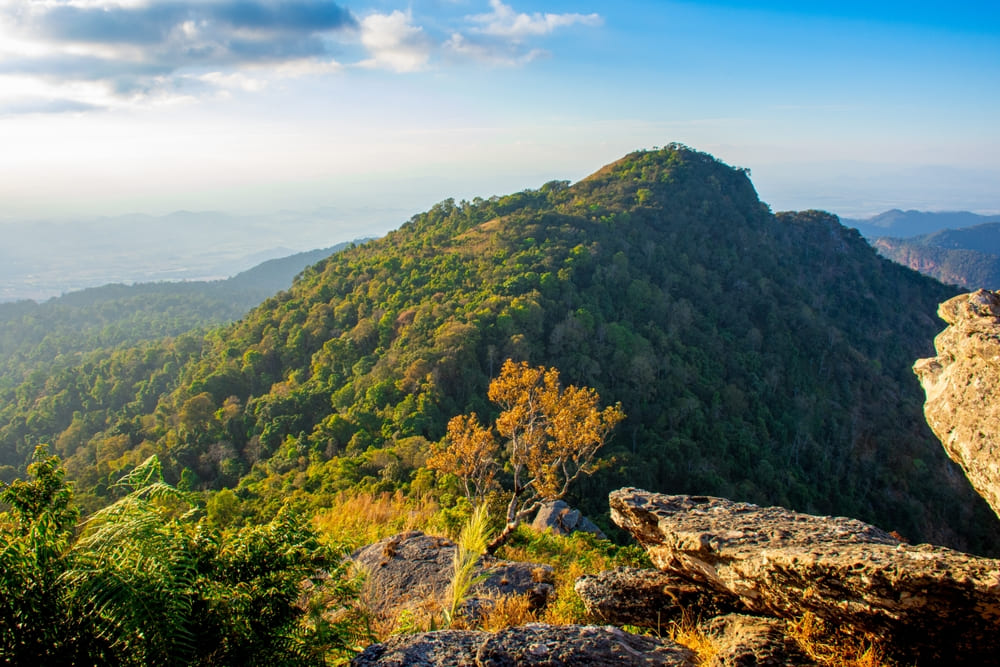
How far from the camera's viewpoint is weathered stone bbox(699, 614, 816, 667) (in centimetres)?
342

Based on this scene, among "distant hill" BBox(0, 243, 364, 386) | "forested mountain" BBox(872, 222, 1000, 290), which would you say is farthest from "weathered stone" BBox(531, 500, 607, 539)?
"forested mountain" BBox(872, 222, 1000, 290)

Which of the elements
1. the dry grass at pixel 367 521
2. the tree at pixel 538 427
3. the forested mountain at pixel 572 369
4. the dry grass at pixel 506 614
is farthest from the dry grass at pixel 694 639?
the forested mountain at pixel 572 369

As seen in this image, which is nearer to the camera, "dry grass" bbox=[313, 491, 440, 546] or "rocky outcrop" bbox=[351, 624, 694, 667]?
"rocky outcrop" bbox=[351, 624, 694, 667]

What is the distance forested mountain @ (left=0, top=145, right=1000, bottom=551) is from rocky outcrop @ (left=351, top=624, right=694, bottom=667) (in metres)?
14.4

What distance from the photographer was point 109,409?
154 feet

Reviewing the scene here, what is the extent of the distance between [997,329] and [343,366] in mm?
32620

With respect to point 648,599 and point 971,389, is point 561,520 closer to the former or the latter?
point 648,599

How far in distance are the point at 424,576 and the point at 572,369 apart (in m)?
27.1

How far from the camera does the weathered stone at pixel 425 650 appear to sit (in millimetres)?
3379

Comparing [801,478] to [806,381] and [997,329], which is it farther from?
[997,329]

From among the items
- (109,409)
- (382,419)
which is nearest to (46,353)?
(109,409)

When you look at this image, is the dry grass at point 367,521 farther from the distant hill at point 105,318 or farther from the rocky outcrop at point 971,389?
the distant hill at point 105,318

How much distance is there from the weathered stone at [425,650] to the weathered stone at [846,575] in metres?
1.82

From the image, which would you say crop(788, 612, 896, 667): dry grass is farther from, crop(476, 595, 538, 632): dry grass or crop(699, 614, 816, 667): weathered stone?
crop(476, 595, 538, 632): dry grass
